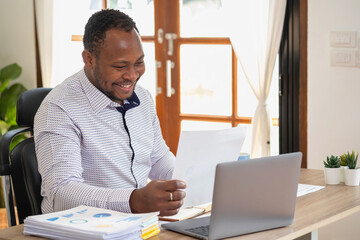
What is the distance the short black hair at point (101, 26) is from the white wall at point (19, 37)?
3001 millimetres

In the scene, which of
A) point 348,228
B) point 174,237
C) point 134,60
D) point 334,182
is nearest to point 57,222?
point 174,237

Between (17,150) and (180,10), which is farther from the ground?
(180,10)

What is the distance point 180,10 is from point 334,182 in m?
2.40

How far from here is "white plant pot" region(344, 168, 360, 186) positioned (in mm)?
2359

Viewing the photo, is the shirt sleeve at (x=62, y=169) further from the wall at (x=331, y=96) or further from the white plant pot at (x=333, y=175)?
the wall at (x=331, y=96)

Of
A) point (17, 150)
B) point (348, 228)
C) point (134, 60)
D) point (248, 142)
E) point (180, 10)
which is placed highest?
point (180, 10)

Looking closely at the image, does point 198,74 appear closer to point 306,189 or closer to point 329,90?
point 329,90

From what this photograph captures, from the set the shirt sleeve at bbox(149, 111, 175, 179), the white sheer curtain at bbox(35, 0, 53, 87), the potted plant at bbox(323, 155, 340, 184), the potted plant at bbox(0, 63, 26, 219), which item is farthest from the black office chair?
the white sheer curtain at bbox(35, 0, 53, 87)

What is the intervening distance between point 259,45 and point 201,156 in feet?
6.91

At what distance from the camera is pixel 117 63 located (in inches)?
83.0

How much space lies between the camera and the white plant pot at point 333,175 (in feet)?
7.87

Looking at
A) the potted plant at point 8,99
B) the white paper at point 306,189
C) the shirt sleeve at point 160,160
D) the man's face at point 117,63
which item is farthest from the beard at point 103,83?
the potted plant at point 8,99

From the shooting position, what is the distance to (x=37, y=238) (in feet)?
5.68

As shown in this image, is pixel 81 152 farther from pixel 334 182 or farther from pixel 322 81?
pixel 322 81
